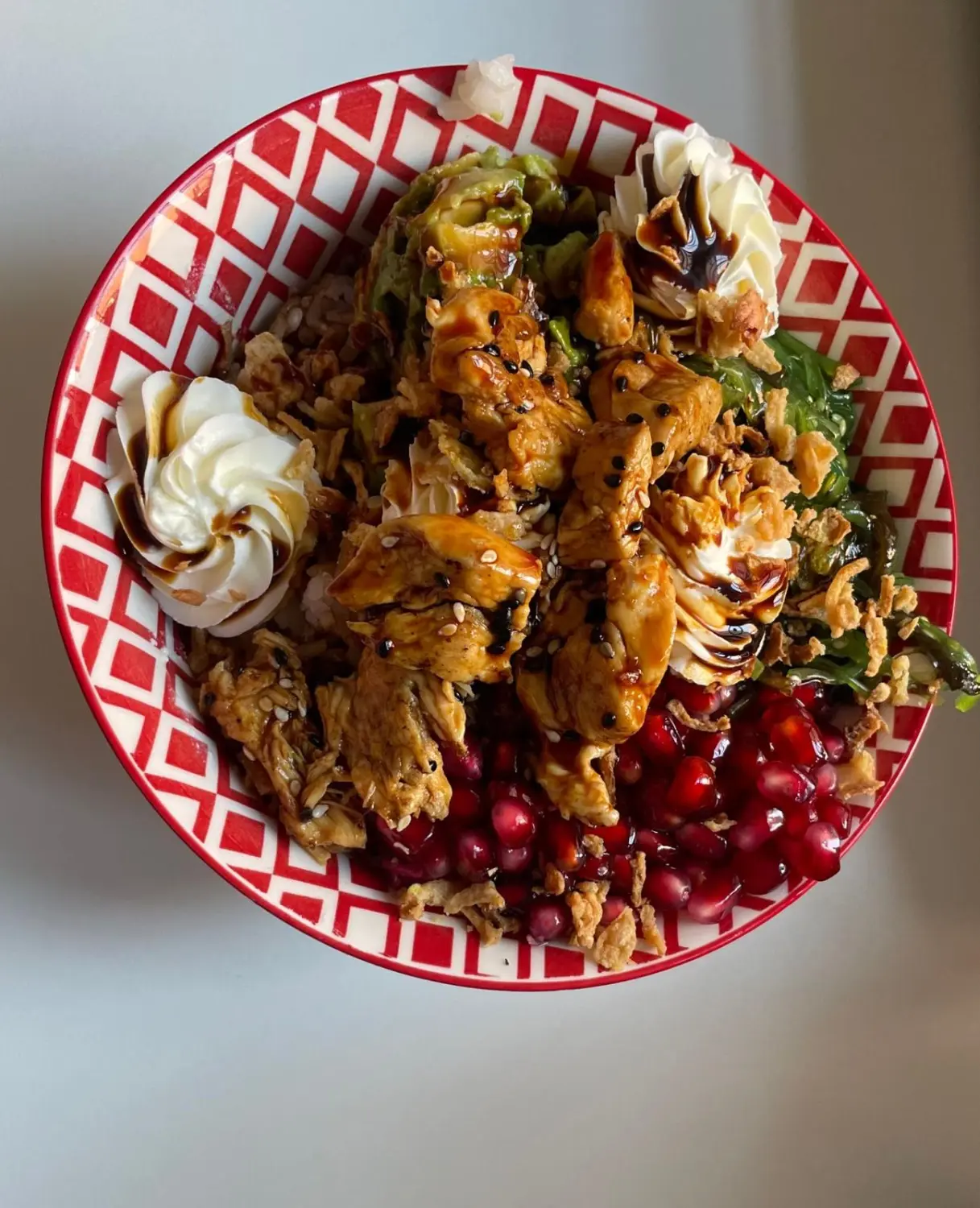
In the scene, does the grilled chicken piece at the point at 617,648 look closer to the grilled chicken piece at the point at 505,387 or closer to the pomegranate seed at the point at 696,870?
the grilled chicken piece at the point at 505,387

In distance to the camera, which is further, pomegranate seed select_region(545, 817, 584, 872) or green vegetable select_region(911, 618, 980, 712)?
green vegetable select_region(911, 618, 980, 712)

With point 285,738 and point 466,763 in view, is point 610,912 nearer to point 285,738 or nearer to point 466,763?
point 466,763

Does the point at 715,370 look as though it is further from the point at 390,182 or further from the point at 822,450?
the point at 390,182

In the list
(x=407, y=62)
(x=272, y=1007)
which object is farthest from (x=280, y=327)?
(x=272, y=1007)

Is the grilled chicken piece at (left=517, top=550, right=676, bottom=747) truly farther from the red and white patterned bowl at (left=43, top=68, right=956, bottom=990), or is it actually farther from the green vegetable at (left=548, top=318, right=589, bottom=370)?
the red and white patterned bowl at (left=43, top=68, right=956, bottom=990)

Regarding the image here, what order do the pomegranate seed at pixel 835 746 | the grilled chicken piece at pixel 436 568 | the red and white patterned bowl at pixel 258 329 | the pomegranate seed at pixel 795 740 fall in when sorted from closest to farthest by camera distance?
the grilled chicken piece at pixel 436 568
the red and white patterned bowl at pixel 258 329
the pomegranate seed at pixel 795 740
the pomegranate seed at pixel 835 746

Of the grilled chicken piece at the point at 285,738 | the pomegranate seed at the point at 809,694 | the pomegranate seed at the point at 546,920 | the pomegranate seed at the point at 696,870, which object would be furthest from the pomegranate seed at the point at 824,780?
the grilled chicken piece at the point at 285,738


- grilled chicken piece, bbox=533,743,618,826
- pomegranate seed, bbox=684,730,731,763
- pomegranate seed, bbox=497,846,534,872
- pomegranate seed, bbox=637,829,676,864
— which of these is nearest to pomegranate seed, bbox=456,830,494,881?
pomegranate seed, bbox=497,846,534,872
